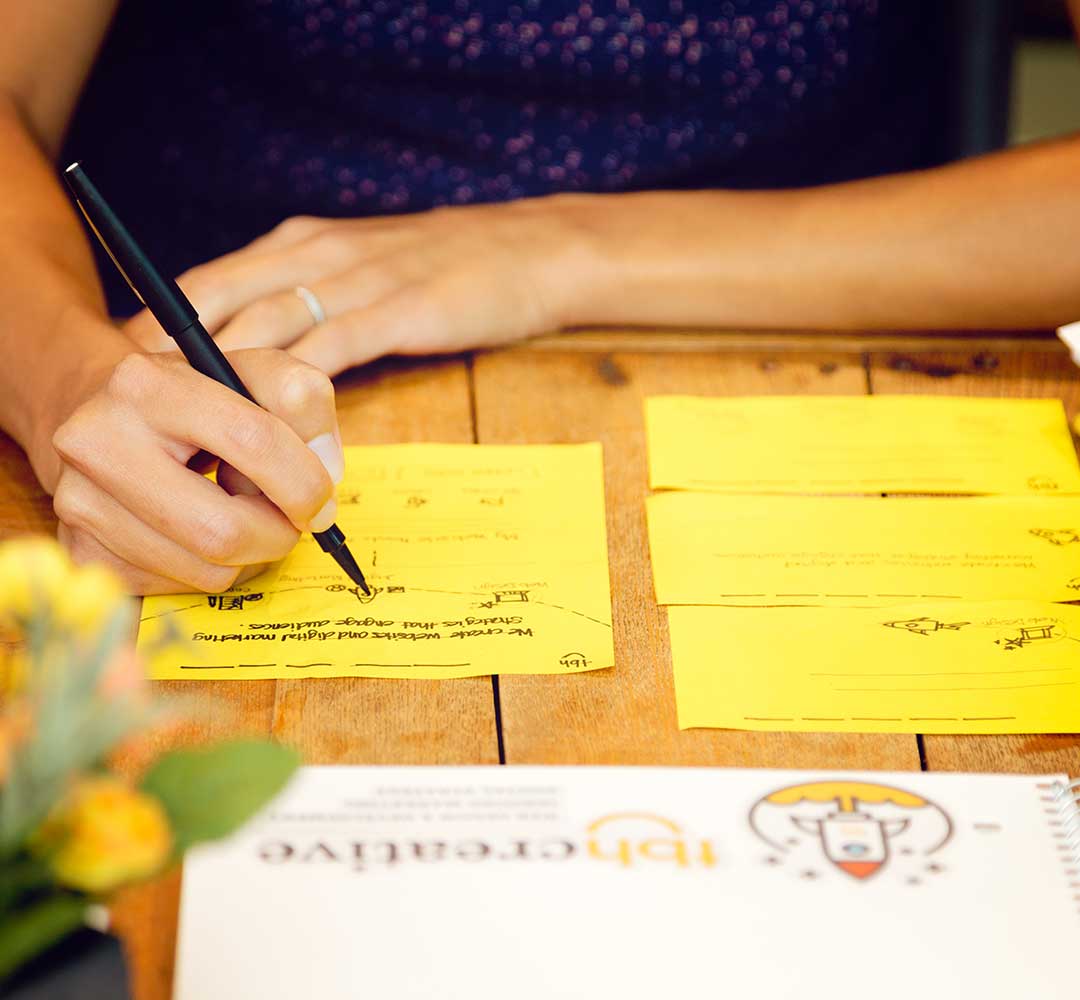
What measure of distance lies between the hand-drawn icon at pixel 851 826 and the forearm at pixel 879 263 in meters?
0.44

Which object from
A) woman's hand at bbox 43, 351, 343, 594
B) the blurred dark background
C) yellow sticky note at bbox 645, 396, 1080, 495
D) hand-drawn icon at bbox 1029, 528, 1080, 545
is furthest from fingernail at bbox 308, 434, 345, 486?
the blurred dark background

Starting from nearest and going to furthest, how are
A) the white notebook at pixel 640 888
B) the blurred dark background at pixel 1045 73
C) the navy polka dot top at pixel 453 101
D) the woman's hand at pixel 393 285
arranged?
the white notebook at pixel 640 888 < the woman's hand at pixel 393 285 < the navy polka dot top at pixel 453 101 < the blurred dark background at pixel 1045 73

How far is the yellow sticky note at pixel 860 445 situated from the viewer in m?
0.79

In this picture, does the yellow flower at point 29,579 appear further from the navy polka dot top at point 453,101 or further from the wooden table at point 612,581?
the navy polka dot top at point 453,101

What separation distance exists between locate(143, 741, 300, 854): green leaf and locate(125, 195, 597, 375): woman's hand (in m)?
0.53

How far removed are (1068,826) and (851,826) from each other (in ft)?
0.34

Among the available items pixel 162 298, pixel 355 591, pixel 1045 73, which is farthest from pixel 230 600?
pixel 1045 73

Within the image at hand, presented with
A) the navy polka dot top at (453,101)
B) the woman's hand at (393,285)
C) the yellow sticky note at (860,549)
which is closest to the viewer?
the yellow sticky note at (860,549)

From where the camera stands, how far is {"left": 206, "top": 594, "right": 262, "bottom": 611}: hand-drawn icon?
2.27ft

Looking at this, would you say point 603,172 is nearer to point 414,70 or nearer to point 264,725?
point 414,70

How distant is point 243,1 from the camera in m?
1.04

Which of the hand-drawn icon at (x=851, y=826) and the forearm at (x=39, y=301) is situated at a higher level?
the forearm at (x=39, y=301)

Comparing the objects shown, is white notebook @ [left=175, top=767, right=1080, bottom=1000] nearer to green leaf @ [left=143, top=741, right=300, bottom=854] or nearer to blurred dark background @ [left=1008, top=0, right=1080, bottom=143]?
green leaf @ [left=143, top=741, right=300, bottom=854]

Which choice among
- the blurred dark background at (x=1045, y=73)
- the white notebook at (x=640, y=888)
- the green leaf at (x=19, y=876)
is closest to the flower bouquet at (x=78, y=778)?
the green leaf at (x=19, y=876)
